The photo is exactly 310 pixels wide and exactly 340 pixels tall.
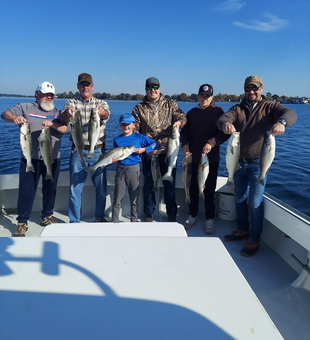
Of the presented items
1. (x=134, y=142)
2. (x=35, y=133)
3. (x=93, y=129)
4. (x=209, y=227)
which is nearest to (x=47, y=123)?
(x=35, y=133)

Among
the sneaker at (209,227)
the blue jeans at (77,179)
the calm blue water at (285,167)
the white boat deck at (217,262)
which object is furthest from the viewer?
the calm blue water at (285,167)

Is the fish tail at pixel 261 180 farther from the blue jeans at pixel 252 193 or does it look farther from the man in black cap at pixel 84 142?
the man in black cap at pixel 84 142

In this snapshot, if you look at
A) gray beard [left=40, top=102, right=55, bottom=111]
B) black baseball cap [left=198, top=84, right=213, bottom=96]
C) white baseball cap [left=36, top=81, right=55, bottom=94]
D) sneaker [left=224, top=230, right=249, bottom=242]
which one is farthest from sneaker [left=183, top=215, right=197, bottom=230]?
white baseball cap [left=36, top=81, right=55, bottom=94]

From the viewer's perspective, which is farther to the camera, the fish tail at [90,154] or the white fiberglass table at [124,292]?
the fish tail at [90,154]

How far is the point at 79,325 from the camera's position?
135cm

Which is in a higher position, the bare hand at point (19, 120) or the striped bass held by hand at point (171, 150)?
the bare hand at point (19, 120)

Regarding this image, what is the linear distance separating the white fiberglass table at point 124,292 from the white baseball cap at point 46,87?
9.57 ft

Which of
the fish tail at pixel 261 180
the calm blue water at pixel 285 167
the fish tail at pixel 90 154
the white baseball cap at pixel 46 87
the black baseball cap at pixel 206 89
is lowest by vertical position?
the calm blue water at pixel 285 167

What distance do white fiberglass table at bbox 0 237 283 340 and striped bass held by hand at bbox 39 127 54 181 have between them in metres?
2.32

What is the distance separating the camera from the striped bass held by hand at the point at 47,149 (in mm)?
4101

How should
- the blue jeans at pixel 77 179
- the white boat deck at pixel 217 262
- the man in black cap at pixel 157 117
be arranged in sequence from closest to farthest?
1. the white boat deck at pixel 217 262
2. the blue jeans at pixel 77 179
3. the man in black cap at pixel 157 117

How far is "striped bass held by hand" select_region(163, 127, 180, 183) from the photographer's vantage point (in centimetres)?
431

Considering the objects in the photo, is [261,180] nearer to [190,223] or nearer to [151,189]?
[190,223]

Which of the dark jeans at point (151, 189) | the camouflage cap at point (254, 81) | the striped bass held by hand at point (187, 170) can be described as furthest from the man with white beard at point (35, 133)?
the camouflage cap at point (254, 81)
